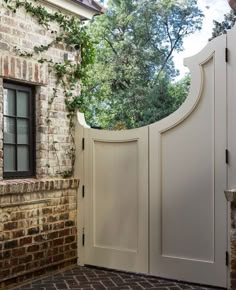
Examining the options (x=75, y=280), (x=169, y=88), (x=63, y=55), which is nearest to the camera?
(x=75, y=280)

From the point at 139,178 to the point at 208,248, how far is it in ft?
3.82

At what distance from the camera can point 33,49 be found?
521 cm

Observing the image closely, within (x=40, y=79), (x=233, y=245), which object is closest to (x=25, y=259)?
(x=40, y=79)

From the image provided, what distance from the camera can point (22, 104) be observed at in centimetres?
527

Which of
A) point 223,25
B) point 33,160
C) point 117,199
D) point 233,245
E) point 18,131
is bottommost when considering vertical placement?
point 233,245

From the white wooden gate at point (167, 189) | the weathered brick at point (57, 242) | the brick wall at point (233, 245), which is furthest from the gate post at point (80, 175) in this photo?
the brick wall at point (233, 245)

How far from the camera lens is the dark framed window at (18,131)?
5023 millimetres

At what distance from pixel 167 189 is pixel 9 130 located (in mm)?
1976

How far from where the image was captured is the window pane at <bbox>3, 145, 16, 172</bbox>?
5016 mm

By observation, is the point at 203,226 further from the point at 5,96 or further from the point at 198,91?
the point at 5,96

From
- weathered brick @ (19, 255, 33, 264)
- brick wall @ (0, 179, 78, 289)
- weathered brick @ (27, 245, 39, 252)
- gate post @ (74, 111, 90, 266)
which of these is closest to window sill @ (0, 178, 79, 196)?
brick wall @ (0, 179, 78, 289)

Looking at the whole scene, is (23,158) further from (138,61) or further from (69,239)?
(138,61)

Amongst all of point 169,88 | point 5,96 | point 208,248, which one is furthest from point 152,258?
point 169,88

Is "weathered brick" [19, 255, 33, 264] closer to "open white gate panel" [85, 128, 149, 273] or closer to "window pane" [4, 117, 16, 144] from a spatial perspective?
"open white gate panel" [85, 128, 149, 273]
